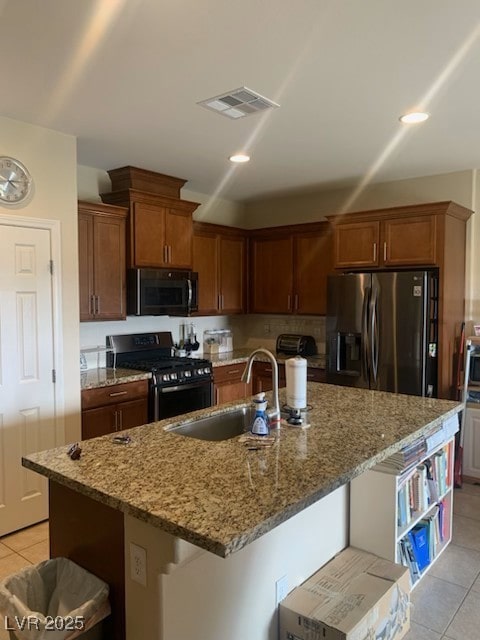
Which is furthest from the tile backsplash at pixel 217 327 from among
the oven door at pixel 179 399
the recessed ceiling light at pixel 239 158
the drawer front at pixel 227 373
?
the recessed ceiling light at pixel 239 158

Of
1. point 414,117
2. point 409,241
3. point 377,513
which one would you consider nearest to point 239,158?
point 414,117

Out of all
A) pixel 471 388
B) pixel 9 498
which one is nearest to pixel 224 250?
pixel 471 388

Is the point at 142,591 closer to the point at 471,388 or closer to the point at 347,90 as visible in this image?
the point at 347,90

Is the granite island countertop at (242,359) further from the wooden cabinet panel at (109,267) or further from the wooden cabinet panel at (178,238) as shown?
the wooden cabinet panel at (109,267)

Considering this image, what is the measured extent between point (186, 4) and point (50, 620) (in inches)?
85.9

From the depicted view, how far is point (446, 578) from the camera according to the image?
2.68 metres

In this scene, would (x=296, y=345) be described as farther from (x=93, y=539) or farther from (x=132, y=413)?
(x=93, y=539)

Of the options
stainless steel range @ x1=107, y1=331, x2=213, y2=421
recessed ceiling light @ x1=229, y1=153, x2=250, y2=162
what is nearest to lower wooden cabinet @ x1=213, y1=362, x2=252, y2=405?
stainless steel range @ x1=107, y1=331, x2=213, y2=421

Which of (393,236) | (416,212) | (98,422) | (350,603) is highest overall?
(416,212)

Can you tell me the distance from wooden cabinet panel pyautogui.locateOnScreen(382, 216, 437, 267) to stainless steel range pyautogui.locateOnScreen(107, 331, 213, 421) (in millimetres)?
1909

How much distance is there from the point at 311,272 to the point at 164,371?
1963 millimetres

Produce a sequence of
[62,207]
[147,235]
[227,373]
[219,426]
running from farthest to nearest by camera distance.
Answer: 1. [227,373]
2. [147,235]
3. [62,207]
4. [219,426]

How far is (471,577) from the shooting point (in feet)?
8.84

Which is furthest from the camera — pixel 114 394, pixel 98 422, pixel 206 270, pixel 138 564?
pixel 206 270
